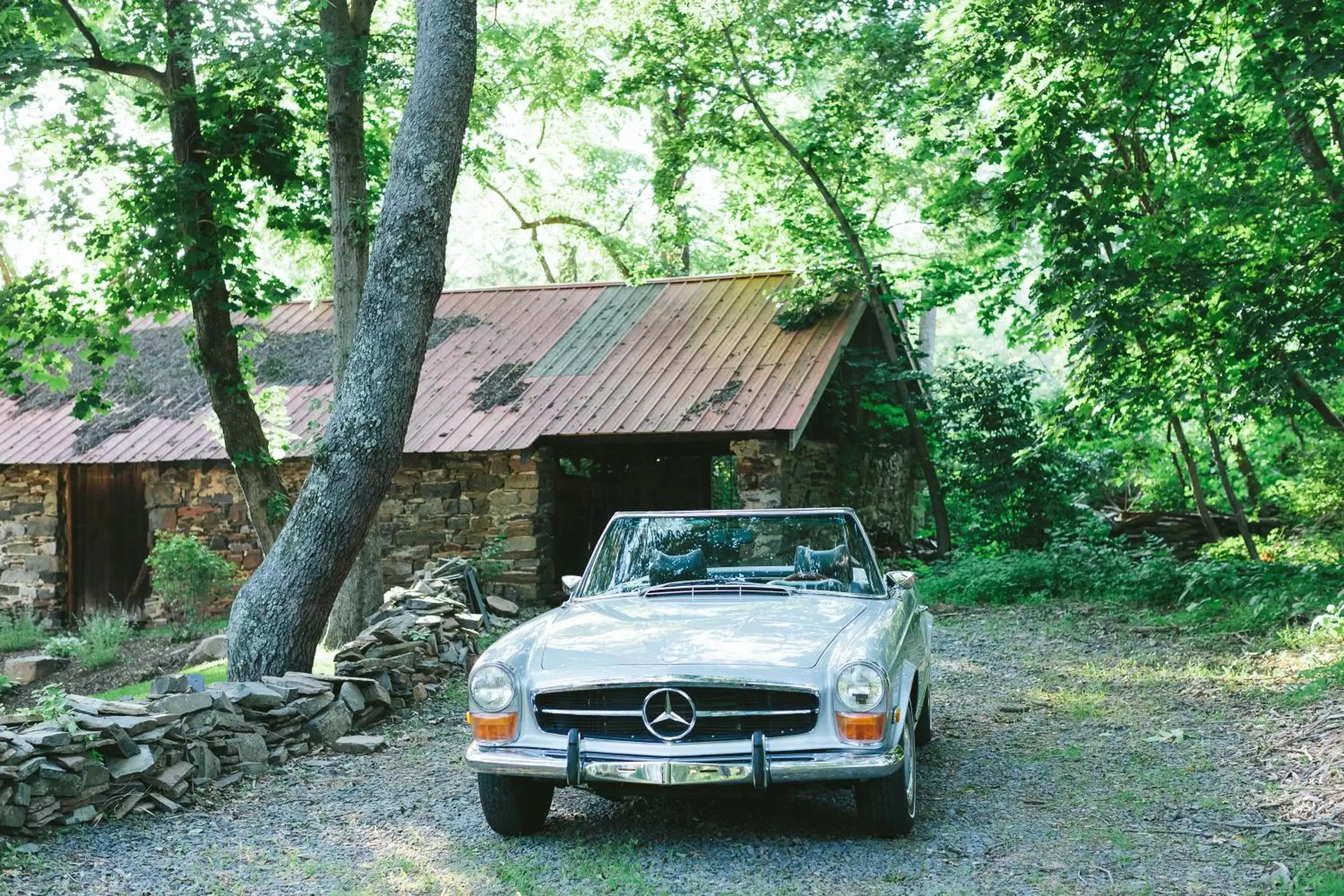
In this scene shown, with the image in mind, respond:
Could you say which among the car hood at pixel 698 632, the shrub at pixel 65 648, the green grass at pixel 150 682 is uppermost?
the car hood at pixel 698 632

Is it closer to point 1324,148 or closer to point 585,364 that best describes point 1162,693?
point 1324,148

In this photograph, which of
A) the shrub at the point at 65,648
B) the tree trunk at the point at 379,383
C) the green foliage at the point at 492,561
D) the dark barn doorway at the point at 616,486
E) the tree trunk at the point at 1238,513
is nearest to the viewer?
the tree trunk at the point at 379,383

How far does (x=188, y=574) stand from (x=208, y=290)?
4974 mm

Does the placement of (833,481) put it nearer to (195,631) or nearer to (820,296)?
(820,296)

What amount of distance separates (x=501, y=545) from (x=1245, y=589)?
8.15m

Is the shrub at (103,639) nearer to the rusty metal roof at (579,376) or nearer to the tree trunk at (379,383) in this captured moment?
the rusty metal roof at (579,376)

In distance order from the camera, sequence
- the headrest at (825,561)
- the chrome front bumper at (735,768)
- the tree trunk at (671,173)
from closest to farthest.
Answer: the chrome front bumper at (735,768)
the headrest at (825,561)
the tree trunk at (671,173)

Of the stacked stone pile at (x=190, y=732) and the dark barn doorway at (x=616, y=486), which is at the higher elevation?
Answer: the dark barn doorway at (x=616, y=486)

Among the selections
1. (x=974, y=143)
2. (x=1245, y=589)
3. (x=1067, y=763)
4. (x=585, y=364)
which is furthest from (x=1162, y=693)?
(x=585, y=364)

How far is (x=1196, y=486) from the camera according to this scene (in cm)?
1677

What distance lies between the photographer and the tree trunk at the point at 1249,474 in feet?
63.6

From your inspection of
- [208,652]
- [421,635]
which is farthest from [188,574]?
[421,635]

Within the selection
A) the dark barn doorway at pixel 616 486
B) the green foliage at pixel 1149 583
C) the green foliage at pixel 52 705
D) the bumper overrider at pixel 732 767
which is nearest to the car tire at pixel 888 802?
the bumper overrider at pixel 732 767

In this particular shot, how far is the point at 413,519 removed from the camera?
1515 centimetres
